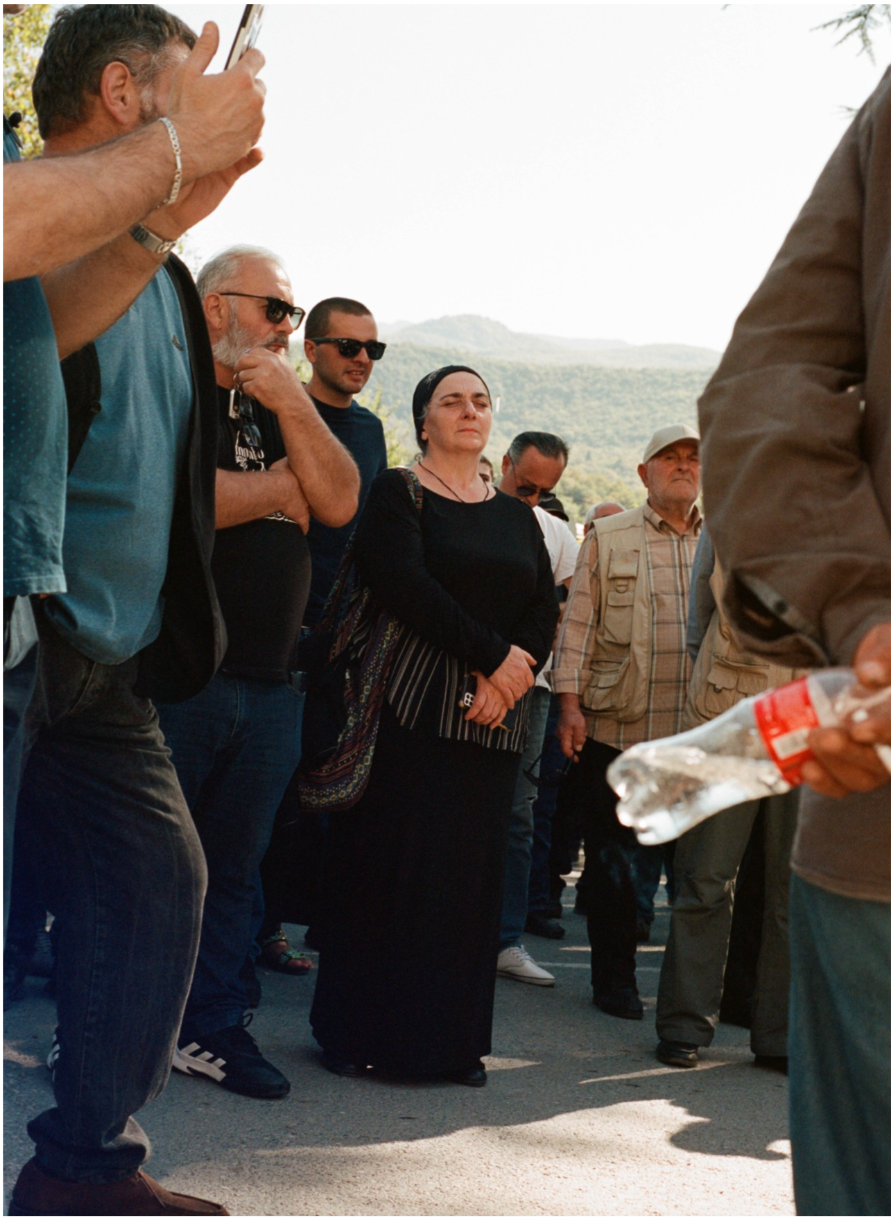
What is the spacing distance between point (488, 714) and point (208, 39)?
7.92 feet

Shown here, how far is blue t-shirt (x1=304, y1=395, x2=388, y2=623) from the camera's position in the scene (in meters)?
5.05

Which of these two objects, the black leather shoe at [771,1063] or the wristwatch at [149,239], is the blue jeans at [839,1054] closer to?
the wristwatch at [149,239]

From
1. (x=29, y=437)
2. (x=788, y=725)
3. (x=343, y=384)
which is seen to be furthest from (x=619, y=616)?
(x=788, y=725)

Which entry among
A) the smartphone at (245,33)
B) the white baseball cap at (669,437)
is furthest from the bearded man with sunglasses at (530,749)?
the smartphone at (245,33)

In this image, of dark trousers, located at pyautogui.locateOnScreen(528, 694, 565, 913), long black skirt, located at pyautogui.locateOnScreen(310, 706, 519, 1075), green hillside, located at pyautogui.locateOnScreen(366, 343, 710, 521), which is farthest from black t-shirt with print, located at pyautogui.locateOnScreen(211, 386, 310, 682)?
green hillside, located at pyautogui.locateOnScreen(366, 343, 710, 521)

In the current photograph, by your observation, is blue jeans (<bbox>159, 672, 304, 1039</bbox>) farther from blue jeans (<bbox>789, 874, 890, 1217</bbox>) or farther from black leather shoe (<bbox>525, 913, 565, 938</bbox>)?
black leather shoe (<bbox>525, 913, 565, 938</bbox>)

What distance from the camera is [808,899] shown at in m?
1.52

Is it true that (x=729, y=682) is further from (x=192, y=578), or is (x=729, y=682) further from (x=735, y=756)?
(x=735, y=756)

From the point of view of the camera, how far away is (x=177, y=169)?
2010 mm

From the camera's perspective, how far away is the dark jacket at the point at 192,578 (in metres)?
2.60

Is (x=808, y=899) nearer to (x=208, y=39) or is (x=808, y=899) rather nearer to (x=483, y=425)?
(x=208, y=39)

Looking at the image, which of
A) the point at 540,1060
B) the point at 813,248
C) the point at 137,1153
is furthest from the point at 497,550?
the point at 813,248

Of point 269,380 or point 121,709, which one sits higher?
point 269,380

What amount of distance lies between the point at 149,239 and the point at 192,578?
0.71 metres
